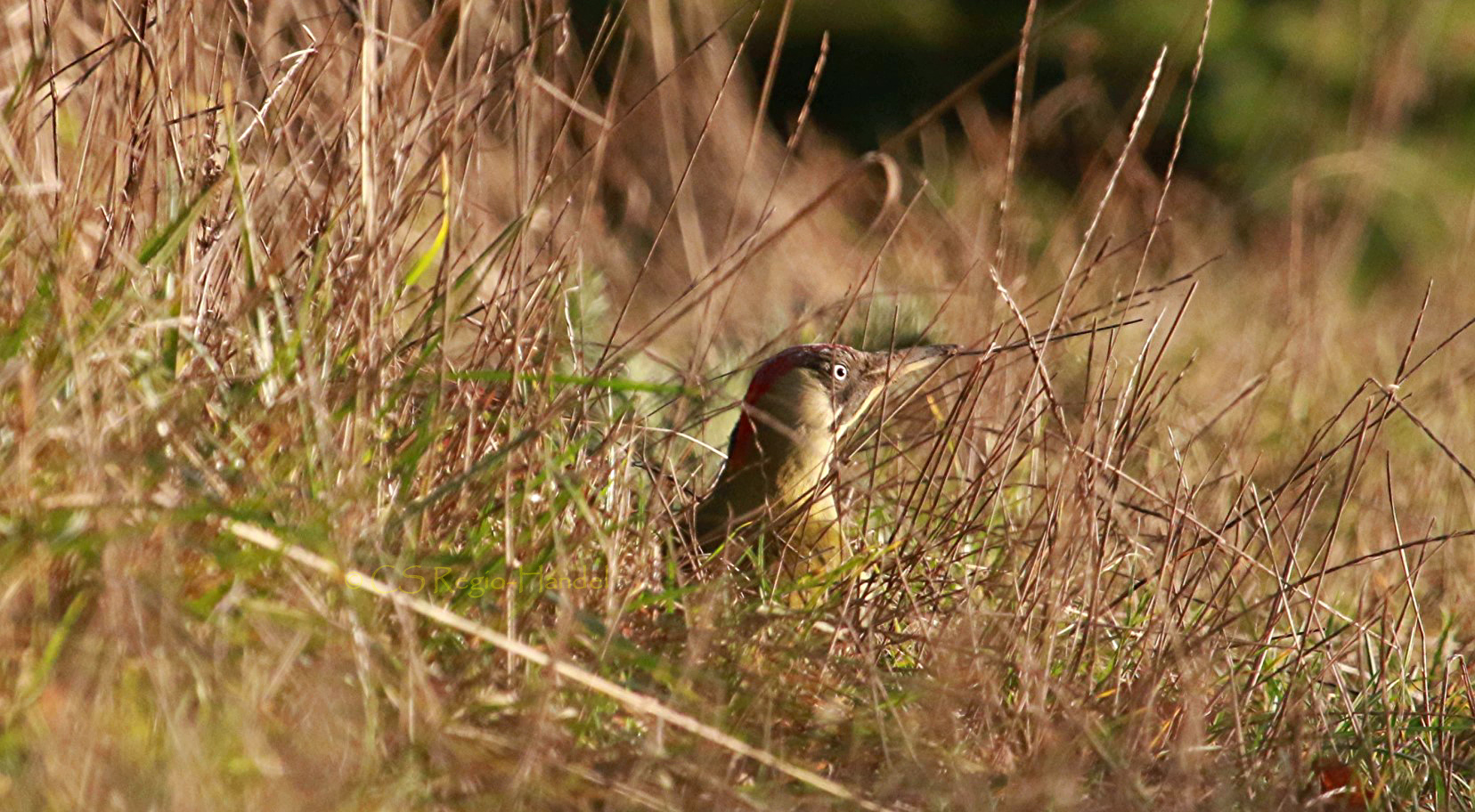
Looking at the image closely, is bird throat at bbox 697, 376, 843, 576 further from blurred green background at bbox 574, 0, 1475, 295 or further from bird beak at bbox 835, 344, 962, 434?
blurred green background at bbox 574, 0, 1475, 295

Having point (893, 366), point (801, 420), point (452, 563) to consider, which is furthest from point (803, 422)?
point (452, 563)

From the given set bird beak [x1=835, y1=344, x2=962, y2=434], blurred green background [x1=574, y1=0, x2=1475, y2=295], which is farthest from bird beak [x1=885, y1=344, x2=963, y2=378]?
blurred green background [x1=574, y1=0, x2=1475, y2=295]

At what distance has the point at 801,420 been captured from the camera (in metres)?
3.54

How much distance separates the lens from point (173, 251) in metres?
2.50

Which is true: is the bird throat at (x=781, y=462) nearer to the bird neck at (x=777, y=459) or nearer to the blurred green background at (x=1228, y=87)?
the bird neck at (x=777, y=459)

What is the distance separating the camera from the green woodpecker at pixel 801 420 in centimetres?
345

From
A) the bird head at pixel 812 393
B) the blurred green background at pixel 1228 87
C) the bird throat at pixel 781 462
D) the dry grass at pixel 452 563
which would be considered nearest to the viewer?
the dry grass at pixel 452 563

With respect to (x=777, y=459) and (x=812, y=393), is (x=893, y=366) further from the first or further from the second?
(x=777, y=459)

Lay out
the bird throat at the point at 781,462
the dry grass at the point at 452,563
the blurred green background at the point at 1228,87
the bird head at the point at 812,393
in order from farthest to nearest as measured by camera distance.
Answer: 1. the blurred green background at the point at 1228,87
2. the bird head at the point at 812,393
3. the bird throat at the point at 781,462
4. the dry grass at the point at 452,563

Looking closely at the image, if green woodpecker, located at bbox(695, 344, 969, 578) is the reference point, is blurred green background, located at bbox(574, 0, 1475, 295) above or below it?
below

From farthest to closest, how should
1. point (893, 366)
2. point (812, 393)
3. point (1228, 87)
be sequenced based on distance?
1. point (1228, 87)
2. point (812, 393)
3. point (893, 366)

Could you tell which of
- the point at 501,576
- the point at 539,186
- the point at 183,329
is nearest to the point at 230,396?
the point at 183,329

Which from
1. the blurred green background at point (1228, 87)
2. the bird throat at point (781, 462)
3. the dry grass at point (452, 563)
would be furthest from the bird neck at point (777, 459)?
the blurred green background at point (1228, 87)

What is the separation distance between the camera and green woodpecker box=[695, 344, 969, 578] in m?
3.45
